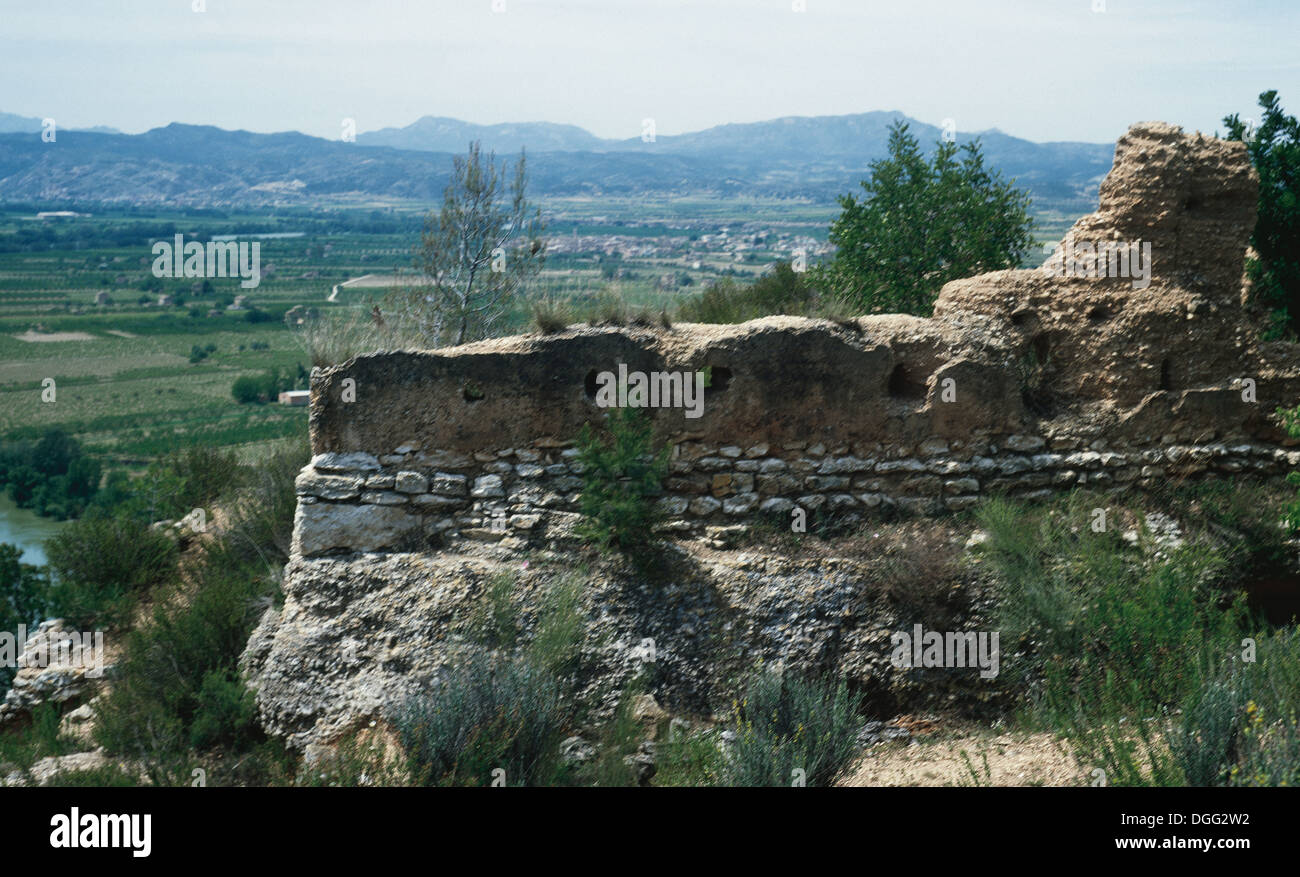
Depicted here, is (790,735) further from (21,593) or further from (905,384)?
(21,593)

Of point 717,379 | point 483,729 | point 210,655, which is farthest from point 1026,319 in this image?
point 210,655

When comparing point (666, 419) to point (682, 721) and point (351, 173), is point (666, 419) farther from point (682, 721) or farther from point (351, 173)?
point (351, 173)

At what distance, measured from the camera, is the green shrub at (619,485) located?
25.7 feet

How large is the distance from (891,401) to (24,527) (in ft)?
138

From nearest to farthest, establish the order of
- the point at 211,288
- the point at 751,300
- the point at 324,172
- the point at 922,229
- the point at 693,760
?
1. the point at 693,760
2. the point at 922,229
3. the point at 751,300
4. the point at 211,288
5. the point at 324,172

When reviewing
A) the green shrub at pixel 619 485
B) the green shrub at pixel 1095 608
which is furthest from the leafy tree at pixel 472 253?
the green shrub at pixel 1095 608

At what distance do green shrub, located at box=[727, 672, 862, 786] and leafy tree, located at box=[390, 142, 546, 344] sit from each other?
13.1 meters

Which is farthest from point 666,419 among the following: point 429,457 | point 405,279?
point 405,279

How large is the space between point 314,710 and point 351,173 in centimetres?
13681

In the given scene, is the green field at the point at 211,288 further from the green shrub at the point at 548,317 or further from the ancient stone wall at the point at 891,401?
the ancient stone wall at the point at 891,401

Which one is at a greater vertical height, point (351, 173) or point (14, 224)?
point (351, 173)

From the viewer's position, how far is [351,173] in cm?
13362

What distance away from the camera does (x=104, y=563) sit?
34.4 ft

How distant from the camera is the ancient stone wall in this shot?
26.4 ft
